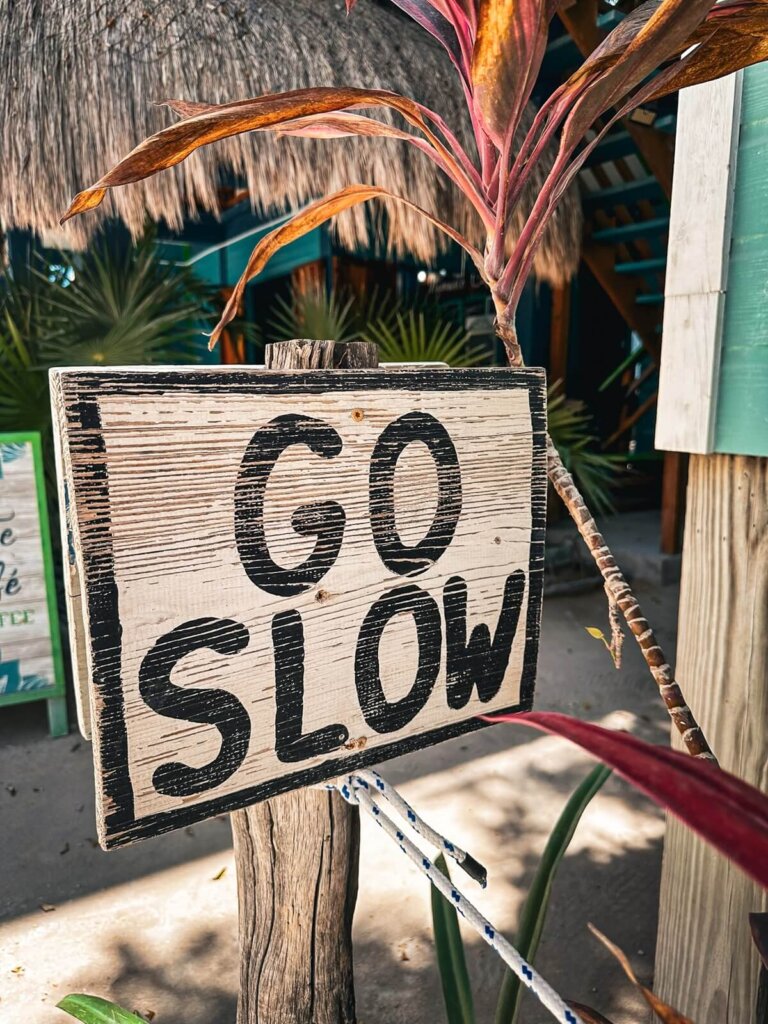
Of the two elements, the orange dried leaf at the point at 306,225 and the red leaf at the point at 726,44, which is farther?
the orange dried leaf at the point at 306,225

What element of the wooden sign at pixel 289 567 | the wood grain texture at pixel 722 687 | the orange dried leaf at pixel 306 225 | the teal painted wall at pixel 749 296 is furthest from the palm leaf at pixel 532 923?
the orange dried leaf at pixel 306 225

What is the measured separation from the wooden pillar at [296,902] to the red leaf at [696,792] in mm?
637

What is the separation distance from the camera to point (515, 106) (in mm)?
625

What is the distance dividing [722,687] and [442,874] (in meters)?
0.66

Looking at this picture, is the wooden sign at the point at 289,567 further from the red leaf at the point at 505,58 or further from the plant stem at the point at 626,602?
the red leaf at the point at 505,58

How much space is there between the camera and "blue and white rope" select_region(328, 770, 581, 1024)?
0.59 metres

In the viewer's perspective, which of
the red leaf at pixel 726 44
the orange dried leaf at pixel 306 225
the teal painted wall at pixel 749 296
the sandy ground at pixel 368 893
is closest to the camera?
the red leaf at pixel 726 44

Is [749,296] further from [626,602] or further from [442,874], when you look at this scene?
[442,874]

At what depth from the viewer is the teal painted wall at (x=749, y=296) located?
3.23ft

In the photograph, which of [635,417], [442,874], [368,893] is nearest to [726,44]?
[442,874]

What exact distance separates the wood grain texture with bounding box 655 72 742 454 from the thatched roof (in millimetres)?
2480

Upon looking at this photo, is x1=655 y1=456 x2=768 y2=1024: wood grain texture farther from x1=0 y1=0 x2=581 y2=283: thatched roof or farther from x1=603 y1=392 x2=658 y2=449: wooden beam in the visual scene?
x1=603 y1=392 x2=658 y2=449: wooden beam

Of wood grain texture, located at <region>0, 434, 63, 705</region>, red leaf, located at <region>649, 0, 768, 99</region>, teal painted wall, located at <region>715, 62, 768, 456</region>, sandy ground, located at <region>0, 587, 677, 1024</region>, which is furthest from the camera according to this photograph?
wood grain texture, located at <region>0, 434, 63, 705</region>

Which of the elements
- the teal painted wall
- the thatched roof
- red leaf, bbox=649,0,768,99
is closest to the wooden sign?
red leaf, bbox=649,0,768,99
